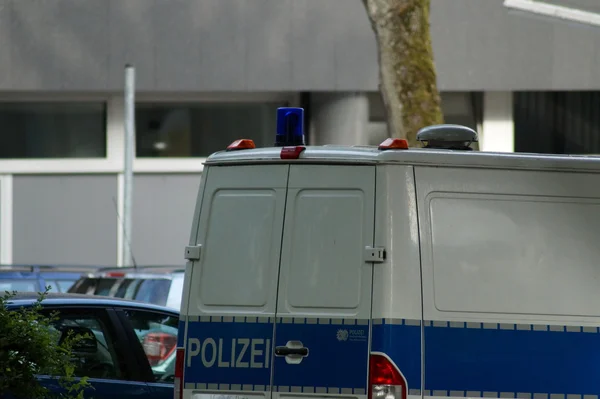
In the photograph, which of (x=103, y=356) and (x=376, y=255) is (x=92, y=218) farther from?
(x=376, y=255)

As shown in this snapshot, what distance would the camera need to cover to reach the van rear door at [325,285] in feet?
19.4

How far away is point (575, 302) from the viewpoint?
6.08m

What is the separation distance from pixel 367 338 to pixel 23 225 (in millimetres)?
14290

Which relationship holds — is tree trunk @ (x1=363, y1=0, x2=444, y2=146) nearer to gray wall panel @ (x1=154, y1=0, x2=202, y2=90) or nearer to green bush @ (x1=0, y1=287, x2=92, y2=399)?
gray wall panel @ (x1=154, y1=0, x2=202, y2=90)

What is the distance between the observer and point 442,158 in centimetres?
606

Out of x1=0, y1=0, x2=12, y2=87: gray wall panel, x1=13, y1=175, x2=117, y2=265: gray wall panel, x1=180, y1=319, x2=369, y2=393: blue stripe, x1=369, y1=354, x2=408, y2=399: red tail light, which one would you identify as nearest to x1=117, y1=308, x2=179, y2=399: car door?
x1=180, y1=319, x2=369, y2=393: blue stripe

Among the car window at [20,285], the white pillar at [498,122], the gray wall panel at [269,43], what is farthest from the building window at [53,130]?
the car window at [20,285]

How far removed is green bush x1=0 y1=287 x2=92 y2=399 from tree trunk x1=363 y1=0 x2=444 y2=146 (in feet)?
25.3

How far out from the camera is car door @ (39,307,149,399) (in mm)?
7434

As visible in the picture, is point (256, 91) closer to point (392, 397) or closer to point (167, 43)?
point (167, 43)

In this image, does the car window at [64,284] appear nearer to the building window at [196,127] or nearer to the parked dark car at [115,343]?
the parked dark car at [115,343]

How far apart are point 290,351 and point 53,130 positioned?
14.2 m

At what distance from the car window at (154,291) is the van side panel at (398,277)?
5.55 metres

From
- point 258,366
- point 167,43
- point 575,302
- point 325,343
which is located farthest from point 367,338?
point 167,43
